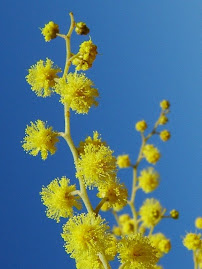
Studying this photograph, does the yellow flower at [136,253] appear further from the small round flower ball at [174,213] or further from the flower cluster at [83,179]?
the small round flower ball at [174,213]

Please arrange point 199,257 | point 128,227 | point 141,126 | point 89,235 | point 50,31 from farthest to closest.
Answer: point 141,126 → point 128,227 → point 199,257 → point 50,31 → point 89,235

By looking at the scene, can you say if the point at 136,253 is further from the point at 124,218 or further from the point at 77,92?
the point at 124,218

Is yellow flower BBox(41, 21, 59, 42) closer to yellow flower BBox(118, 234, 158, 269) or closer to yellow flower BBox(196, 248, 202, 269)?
yellow flower BBox(118, 234, 158, 269)

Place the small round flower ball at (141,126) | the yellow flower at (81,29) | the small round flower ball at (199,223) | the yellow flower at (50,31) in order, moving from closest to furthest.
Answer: the yellow flower at (81,29), the yellow flower at (50,31), the small round flower ball at (199,223), the small round flower ball at (141,126)

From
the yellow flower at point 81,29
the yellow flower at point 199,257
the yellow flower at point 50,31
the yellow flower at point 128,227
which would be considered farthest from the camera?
the yellow flower at point 128,227

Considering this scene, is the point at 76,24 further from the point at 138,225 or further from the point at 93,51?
the point at 138,225

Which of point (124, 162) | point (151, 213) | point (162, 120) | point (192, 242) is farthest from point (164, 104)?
point (192, 242)

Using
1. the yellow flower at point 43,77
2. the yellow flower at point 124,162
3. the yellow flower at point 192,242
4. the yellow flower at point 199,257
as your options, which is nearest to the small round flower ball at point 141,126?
the yellow flower at point 124,162

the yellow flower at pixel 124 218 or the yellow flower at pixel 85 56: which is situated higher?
the yellow flower at pixel 124 218
